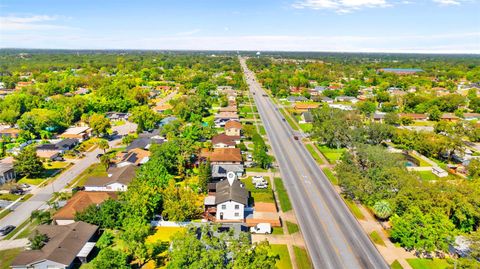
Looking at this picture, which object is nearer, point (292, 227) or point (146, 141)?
point (292, 227)

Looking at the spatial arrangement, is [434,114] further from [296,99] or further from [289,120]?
[296,99]

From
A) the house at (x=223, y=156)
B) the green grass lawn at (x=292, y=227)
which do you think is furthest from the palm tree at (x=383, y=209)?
the house at (x=223, y=156)

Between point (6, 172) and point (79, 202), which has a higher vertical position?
point (6, 172)

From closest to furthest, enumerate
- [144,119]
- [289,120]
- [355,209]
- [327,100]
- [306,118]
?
[355,209] → [144,119] → [306,118] → [289,120] → [327,100]

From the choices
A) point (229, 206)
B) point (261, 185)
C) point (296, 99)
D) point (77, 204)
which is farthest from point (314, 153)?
point (296, 99)

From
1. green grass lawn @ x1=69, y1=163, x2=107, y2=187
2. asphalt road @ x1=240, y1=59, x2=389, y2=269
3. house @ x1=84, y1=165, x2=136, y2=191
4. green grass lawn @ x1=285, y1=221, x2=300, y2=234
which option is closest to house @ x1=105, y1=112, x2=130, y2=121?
green grass lawn @ x1=69, y1=163, x2=107, y2=187

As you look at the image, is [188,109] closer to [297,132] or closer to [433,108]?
[297,132]

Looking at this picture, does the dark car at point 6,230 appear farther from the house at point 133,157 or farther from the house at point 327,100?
the house at point 327,100
